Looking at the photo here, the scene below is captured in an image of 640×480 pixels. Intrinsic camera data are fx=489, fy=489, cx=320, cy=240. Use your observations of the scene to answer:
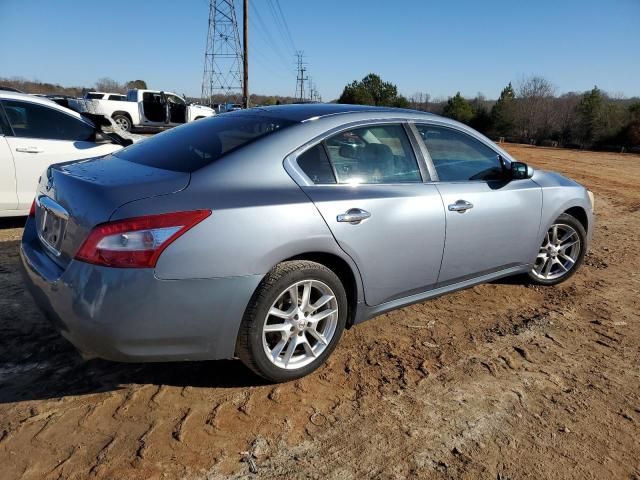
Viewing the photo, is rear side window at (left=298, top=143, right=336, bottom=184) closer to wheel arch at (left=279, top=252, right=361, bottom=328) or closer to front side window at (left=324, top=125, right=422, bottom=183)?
front side window at (left=324, top=125, right=422, bottom=183)

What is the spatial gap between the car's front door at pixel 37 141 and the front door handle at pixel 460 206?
457 cm

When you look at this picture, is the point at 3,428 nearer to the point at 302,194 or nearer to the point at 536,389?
the point at 302,194

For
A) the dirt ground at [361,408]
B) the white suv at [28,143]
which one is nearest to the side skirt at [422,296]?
the dirt ground at [361,408]

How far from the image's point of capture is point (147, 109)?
20.7 metres

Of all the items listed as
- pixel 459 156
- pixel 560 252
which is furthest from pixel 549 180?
pixel 459 156

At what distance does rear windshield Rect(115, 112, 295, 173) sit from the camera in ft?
9.16

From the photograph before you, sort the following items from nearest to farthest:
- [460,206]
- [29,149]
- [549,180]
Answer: [460,206] → [549,180] → [29,149]

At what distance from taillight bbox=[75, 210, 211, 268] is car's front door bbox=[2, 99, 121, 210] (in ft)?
13.0

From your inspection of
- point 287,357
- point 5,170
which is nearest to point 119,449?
point 287,357

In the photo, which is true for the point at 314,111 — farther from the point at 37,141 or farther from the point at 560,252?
the point at 37,141

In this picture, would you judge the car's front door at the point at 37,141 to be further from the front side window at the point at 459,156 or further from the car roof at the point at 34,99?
the front side window at the point at 459,156

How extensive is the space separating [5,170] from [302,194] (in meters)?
4.32

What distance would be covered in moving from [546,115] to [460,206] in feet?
146

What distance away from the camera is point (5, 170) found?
5375 mm
